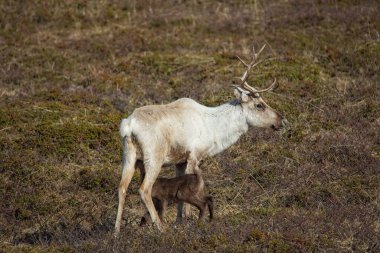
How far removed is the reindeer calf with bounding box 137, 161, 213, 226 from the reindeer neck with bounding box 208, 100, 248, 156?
0.77 metres

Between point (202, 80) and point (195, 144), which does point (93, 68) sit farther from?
point (195, 144)

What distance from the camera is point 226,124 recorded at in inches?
376

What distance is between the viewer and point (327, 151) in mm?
11031

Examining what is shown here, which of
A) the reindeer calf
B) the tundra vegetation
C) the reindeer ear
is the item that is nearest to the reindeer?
the reindeer ear

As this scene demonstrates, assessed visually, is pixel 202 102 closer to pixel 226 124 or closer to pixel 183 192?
pixel 226 124

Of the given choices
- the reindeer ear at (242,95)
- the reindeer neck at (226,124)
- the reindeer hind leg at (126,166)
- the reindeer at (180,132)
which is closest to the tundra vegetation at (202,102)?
the reindeer hind leg at (126,166)

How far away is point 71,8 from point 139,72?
4463 millimetres

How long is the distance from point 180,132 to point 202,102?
4.27 m

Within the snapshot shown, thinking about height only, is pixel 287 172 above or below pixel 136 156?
below

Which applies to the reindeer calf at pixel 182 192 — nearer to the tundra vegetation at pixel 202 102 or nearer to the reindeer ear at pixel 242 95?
the tundra vegetation at pixel 202 102

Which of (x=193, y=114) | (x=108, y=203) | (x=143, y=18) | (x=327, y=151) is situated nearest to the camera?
(x=193, y=114)

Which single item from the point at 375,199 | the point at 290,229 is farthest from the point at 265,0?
the point at 290,229

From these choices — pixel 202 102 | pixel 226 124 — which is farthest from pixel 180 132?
pixel 202 102

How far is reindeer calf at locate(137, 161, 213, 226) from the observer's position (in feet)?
28.3
